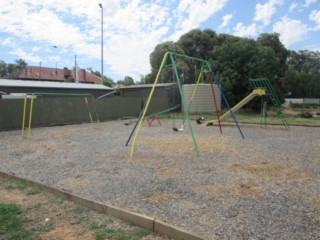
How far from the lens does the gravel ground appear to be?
125 inches

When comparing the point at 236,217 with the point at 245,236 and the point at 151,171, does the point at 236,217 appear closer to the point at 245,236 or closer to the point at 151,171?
the point at 245,236

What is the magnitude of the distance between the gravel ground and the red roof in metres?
45.5

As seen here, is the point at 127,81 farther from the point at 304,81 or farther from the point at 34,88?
the point at 34,88

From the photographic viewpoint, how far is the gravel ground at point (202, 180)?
10.4ft

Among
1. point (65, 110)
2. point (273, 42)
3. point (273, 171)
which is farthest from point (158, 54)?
point (273, 171)

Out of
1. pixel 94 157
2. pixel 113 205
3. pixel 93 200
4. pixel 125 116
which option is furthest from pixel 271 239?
pixel 125 116

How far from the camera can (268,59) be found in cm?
2338

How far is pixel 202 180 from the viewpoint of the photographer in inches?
188

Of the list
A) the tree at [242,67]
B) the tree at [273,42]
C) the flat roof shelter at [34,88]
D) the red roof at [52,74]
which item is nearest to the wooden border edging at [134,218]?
the flat roof shelter at [34,88]

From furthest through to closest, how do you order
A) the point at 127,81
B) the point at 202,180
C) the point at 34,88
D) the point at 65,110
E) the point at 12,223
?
1. the point at 127,81
2. the point at 34,88
3. the point at 65,110
4. the point at 202,180
5. the point at 12,223

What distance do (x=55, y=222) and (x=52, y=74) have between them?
184 feet

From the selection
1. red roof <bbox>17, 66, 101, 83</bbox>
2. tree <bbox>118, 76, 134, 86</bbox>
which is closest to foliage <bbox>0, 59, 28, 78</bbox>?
red roof <bbox>17, 66, 101, 83</bbox>

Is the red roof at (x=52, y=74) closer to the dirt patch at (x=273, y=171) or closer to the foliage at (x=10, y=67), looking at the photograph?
the foliage at (x=10, y=67)

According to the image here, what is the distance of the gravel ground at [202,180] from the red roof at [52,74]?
45.5 m
